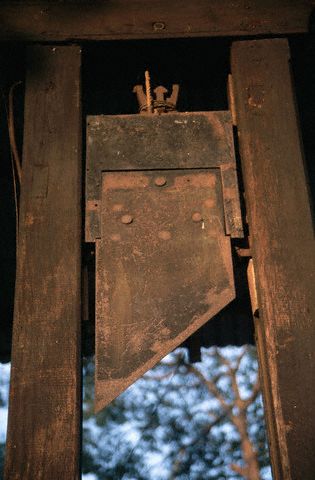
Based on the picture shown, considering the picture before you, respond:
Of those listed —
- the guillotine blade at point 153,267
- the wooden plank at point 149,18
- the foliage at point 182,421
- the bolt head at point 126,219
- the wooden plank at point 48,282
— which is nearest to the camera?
the wooden plank at point 48,282

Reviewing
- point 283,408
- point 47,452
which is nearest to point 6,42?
point 47,452

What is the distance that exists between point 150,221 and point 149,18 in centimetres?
86

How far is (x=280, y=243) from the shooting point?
160cm

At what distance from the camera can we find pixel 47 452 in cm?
131

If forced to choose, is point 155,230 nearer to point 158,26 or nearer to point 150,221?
point 150,221

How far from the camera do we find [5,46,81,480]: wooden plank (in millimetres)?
1326

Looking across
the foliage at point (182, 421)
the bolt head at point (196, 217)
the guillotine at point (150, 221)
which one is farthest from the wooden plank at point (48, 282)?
the foliage at point (182, 421)

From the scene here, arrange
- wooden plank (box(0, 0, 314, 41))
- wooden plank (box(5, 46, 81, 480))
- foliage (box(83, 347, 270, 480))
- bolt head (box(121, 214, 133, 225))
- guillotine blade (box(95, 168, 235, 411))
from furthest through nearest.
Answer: foliage (box(83, 347, 270, 480)), wooden plank (box(0, 0, 314, 41)), bolt head (box(121, 214, 133, 225)), guillotine blade (box(95, 168, 235, 411)), wooden plank (box(5, 46, 81, 480))

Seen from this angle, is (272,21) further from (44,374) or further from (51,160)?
(44,374)

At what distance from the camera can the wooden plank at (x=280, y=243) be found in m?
1.36

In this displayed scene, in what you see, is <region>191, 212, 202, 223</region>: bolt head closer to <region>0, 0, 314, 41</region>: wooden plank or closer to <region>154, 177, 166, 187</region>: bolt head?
<region>154, 177, 166, 187</region>: bolt head

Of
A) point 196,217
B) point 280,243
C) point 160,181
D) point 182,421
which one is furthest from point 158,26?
point 182,421

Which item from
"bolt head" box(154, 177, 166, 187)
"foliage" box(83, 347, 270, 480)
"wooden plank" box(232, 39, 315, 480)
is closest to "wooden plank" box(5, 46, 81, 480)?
"bolt head" box(154, 177, 166, 187)

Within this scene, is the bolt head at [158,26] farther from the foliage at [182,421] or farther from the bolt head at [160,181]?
the foliage at [182,421]
